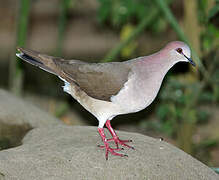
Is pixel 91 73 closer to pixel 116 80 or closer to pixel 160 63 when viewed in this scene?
pixel 116 80

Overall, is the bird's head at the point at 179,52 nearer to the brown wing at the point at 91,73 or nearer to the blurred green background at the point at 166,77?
the brown wing at the point at 91,73

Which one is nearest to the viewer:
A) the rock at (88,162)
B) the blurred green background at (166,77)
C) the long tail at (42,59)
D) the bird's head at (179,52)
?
the rock at (88,162)

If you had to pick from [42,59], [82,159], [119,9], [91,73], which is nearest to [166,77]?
[119,9]

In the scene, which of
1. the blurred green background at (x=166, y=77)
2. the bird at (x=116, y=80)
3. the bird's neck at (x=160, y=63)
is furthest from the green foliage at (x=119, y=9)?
the bird's neck at (x=160, y=63)

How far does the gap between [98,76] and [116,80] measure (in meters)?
0.17

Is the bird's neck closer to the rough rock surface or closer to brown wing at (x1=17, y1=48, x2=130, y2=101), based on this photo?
brown wing at (x1=17, y1=48, x2=130, y2=101)

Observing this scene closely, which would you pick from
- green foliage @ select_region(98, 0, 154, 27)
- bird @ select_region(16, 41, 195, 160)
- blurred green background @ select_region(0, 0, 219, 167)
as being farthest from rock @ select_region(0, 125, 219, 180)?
green foliage @ select_region(98, 0, 154, 27)

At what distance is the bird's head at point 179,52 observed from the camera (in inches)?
130

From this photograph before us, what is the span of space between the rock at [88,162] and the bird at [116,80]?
128mm

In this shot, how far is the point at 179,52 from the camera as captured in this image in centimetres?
331

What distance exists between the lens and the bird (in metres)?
3.32

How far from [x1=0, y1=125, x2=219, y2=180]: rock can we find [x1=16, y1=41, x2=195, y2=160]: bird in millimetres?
128

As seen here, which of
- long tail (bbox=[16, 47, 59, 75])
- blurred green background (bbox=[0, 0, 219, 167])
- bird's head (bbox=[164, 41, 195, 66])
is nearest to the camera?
bird's head (bbox=[164, 41, 195, 66])

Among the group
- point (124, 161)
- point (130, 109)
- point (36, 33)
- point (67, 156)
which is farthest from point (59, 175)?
point (36, 33)
